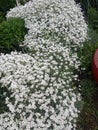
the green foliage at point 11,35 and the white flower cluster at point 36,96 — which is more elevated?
the green foliage at point 11,35

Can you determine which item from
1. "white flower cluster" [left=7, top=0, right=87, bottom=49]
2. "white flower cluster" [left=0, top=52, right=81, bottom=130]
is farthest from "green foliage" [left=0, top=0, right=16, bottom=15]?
"white flower cluster" [left=0, top=52, right=81, bottom=130]

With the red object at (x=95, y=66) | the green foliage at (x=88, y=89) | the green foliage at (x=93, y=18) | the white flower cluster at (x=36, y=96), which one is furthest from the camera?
the green foliage at (x=93, y=18)

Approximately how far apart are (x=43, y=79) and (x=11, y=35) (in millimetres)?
1542

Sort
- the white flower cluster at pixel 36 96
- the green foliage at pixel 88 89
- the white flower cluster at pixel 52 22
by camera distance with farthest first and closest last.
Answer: the white flower cluster at pixel 52 22 → the green foliage at pixel 88 89 → the white flower cluster at pixel 36 96

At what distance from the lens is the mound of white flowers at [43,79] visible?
14.3ft

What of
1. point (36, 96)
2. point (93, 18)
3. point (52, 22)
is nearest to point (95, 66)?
point (52, 22)

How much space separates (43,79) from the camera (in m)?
4.68

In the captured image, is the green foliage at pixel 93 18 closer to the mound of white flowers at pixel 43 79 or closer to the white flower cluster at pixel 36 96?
the mound of white flowers at pixel 43 79

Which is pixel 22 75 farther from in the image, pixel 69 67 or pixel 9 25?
pixel 9 25

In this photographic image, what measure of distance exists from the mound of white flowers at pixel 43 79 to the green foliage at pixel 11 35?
0.59ft

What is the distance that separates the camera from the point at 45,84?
180 inches

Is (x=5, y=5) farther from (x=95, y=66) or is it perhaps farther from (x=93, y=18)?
(x=95, y=66)

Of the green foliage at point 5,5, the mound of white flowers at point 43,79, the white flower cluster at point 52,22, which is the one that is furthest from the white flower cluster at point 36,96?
the green foliage at point 5,5

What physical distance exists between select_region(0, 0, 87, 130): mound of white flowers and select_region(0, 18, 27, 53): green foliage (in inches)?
7.1
